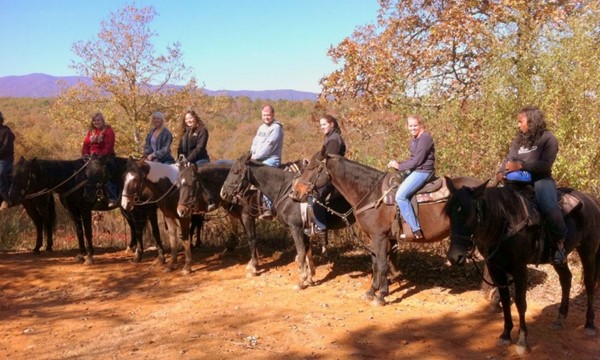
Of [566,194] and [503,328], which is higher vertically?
[566,194]

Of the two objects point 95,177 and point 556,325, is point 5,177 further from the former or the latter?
point 556,325

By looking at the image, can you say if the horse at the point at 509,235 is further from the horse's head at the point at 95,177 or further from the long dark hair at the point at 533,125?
the horse's head at the point at 95,177

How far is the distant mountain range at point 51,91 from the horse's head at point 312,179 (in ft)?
29.8

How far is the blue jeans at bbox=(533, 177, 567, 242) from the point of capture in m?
5.41

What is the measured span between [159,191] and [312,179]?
318 cm

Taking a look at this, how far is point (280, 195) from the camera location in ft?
26.7

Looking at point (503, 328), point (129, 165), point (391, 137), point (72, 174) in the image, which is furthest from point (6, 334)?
point (391, 137)

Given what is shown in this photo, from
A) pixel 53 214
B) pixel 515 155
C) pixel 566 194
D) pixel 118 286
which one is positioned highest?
pixel 515 155

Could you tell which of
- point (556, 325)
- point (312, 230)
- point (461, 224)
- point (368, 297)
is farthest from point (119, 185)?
point (556, 325)

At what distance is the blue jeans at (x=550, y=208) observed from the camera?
5.41 m

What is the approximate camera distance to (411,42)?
596 inches

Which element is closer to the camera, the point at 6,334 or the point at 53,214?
the point at 6,334

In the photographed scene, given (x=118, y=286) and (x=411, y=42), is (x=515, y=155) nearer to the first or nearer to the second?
(x=118, y=286)

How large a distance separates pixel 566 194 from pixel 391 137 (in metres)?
5.64
